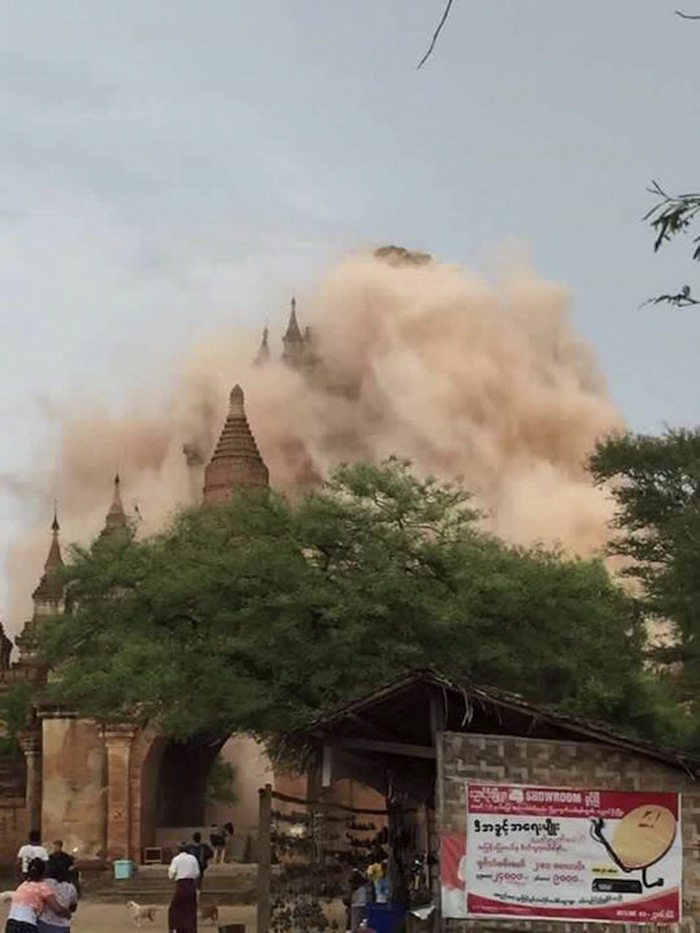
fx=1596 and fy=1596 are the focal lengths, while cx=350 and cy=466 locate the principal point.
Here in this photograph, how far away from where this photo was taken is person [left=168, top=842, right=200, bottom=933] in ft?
60.7

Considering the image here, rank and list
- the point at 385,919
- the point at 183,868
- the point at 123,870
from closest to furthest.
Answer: the point at 385,919, the point at 183,868, the point at 123,870

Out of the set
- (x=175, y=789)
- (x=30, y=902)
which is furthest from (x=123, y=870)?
(x=30, y=902)

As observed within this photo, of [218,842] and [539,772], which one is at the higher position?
[539,772]

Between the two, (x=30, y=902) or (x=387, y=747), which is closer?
(x=30, y=902)

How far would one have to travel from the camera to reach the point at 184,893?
61.3 ft

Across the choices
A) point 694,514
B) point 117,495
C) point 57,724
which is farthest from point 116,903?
point 117,495

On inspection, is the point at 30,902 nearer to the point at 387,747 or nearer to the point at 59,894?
the point at 59,894

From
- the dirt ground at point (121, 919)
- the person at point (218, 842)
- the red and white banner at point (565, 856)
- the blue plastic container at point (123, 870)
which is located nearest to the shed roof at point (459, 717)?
the red and white banner at point (565, 856)

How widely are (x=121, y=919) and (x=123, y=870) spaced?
7.85m

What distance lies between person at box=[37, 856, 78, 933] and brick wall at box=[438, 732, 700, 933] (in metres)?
3.76

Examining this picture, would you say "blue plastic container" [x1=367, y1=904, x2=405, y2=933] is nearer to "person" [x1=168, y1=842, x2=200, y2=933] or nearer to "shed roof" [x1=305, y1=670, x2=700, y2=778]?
"shed roof" [x1=305, y1=670, x2=700, y2=778]

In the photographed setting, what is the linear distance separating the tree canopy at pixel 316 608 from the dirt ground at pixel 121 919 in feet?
10.2

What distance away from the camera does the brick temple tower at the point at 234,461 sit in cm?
5441

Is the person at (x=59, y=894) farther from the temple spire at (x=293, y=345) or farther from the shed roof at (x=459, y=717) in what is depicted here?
the temple spire at (x=293, y=345)
